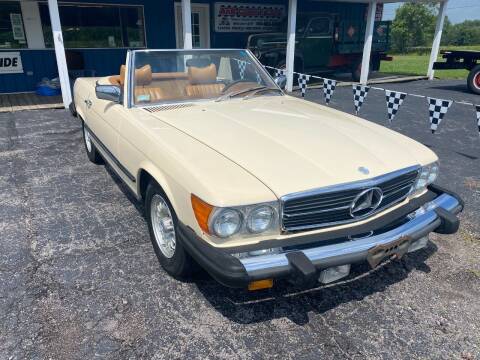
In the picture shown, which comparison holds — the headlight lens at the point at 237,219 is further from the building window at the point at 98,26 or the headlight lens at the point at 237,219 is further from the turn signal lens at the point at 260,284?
the building window at the point at 98,26

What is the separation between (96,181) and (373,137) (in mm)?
3393

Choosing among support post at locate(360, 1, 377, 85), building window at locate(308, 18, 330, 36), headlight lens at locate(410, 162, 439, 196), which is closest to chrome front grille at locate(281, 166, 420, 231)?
headlight lens at locate(410, 162, 439, 196)

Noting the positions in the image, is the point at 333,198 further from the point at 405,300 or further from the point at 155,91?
the point at 155,91

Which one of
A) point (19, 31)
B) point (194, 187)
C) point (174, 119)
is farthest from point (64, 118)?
point (194, 187)

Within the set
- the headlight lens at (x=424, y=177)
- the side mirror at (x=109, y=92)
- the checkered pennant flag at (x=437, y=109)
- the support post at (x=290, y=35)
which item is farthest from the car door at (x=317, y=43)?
the headlight lens at (x=424, y=177)

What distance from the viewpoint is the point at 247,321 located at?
2.51 meters

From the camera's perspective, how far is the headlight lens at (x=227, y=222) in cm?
210

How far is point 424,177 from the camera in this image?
2826 millimetres

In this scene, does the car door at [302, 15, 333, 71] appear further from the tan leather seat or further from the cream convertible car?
the cream convertible car

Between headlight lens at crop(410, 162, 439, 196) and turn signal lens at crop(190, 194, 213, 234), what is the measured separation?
1594mm

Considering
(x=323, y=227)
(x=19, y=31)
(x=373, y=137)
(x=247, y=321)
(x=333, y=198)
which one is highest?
(x=19, y=31)

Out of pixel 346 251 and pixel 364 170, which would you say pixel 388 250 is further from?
pixel 364 170

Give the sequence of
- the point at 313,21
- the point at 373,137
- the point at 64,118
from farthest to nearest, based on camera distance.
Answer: the point at 313,21
the point at 64,118
the point at 373,137

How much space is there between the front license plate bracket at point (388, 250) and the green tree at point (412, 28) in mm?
46704
